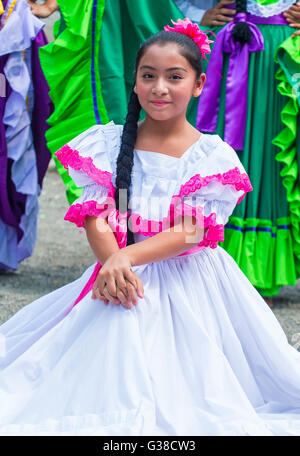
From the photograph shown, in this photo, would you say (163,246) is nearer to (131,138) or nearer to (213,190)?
(213,190)

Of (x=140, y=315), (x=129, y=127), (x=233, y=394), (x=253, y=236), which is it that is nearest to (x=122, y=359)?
(x=140, y=315)

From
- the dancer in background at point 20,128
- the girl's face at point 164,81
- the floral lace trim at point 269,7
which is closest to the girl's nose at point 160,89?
the girl's face at point 164,81

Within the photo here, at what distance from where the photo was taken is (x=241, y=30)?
3.04 meters

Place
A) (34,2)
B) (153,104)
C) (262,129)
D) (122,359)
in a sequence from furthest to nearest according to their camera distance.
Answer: (34,2), (262,129), (153,104), (122,359)

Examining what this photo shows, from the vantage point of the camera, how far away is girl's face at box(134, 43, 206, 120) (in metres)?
1.95

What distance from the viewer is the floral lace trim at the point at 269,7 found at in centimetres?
305

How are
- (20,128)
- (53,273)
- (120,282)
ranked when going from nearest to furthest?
1. (120,282)
2. (20,128)
3. (53,273)

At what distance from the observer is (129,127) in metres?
2.07

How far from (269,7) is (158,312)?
1.72 meters

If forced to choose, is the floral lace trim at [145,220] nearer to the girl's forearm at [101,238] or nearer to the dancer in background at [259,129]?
the girl's forearm at [101,238]

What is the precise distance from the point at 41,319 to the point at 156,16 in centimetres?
161

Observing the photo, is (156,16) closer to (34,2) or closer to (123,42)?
(123,42)

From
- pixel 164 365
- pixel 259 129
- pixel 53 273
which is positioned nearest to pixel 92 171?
pixel 164 365

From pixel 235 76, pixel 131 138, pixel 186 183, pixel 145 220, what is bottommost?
pixel 145 220
